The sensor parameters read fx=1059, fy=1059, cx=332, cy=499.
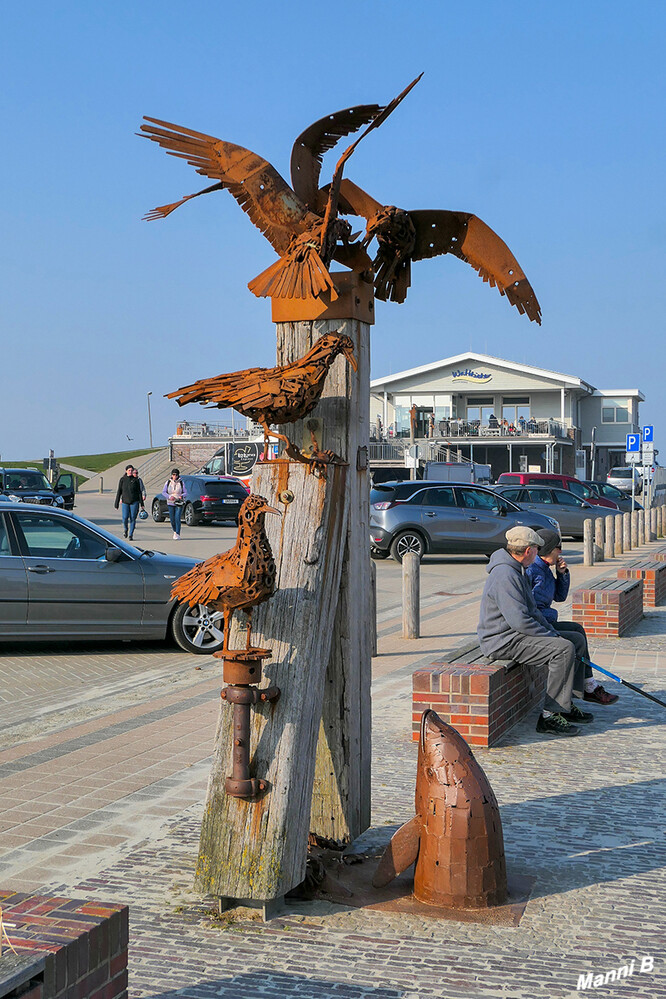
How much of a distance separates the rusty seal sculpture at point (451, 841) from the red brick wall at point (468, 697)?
2.33 meters

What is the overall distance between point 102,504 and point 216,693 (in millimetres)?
39404

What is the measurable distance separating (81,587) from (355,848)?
20.3ft

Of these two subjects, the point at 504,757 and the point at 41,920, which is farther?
the point at 504,757

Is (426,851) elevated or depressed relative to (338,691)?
depressed

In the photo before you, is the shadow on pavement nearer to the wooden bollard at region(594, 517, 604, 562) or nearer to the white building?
the wooden bollard at region(594, 517, 604, 562)

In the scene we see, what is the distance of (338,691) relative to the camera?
4.66 metres

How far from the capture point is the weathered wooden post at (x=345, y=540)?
4570 mm

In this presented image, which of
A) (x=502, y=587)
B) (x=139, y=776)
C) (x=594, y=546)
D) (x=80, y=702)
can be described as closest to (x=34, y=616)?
(x=80, y=702)

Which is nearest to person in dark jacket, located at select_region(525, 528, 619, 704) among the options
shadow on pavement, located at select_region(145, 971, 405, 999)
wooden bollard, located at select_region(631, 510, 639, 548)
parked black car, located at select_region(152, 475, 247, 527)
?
shadow on pavement, located at select_region(145, 971, 405, 999)

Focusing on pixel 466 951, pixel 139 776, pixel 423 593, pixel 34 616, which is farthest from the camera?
pixel 423 593

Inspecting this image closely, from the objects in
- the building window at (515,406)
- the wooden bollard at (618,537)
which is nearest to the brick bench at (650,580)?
the wooden bollard at (618,537)

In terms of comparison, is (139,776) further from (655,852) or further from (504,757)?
(655,852)

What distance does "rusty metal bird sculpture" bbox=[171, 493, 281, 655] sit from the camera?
388 cm

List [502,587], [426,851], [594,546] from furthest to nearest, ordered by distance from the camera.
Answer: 1. [594,546]
2. [502,587]
3. [426,851]
